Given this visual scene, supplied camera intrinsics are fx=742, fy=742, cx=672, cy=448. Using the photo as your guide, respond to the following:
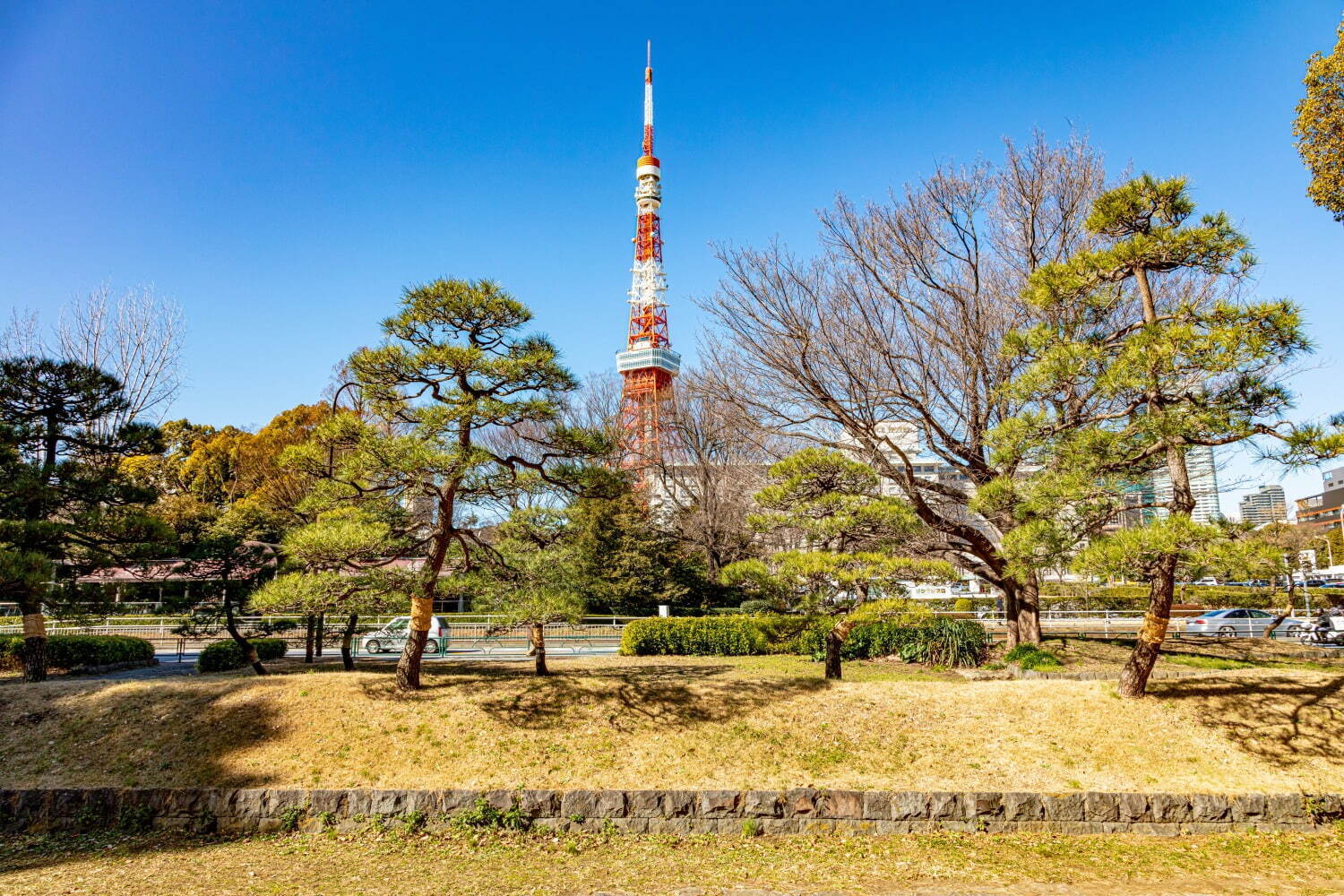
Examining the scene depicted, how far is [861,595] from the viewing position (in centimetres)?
1023

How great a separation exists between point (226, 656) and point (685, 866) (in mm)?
10042

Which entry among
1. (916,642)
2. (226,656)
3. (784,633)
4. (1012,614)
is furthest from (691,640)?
(226,656)

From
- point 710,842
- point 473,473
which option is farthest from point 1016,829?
point 473,473

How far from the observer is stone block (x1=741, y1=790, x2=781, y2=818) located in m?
7.88

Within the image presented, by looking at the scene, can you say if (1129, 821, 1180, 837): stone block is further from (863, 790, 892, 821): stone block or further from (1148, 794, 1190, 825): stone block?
(863, 790, 892, 821): stone block

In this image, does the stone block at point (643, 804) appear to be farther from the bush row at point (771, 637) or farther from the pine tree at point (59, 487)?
the pine tree at point (59, 487)

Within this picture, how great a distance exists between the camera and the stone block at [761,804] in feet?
25.8

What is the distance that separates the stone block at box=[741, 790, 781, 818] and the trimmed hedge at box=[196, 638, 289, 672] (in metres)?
9.39

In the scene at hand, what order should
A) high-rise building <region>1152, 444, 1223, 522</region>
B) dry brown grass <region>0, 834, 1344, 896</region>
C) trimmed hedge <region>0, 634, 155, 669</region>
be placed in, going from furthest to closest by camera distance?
trimmed hedge <region>0, 634, 155, 669</region> < high-rise building <region>1152, 444, 1223, 522</region> < dry brown grass <region>0, 834, 1344, 896</region>

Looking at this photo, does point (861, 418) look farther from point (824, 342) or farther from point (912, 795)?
point (912, 795)

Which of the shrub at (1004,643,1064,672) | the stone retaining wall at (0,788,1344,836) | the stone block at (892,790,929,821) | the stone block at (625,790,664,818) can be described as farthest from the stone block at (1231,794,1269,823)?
the stone block at (625,790,664,818)

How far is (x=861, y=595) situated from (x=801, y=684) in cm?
164

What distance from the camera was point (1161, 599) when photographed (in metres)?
8.98

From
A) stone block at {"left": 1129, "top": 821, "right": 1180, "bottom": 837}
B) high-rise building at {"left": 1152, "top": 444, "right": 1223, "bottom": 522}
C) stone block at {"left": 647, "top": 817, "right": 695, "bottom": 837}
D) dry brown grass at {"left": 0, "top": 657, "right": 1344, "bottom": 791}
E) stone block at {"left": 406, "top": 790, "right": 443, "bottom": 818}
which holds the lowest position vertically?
stone block at {"left": 1129, "top": 821, "right": 1180, "bottom": 837}
